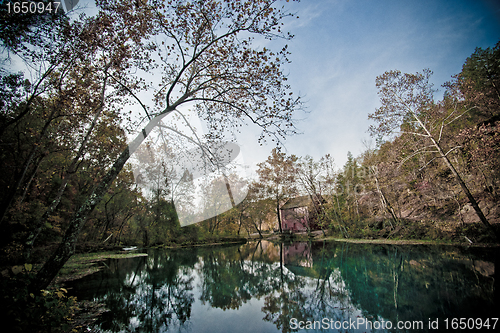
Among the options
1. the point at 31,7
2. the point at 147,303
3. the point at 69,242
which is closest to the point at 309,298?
the point at 147,303

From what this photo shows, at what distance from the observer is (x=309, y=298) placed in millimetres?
5559

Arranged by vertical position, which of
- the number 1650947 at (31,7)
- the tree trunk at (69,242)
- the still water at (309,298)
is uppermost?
the number 1650947 at (31,7)

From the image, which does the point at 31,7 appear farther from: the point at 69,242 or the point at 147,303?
the point at 147,303

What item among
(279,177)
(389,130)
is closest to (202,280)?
(389,130)

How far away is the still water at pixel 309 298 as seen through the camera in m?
4.06

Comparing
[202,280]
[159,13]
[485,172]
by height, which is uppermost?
[159,13]

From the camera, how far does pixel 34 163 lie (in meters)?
11.8

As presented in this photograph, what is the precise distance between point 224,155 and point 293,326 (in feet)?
A: 17.2

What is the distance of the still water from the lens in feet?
13.3

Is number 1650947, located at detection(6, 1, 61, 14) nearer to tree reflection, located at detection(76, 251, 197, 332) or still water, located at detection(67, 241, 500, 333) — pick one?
still water, located at detection(67, 241, 500, 333)

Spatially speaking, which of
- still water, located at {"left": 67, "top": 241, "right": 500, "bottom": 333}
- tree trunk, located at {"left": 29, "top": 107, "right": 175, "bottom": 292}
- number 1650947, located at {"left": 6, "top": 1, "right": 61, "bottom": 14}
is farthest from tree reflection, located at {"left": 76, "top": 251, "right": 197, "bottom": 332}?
number 1650947, located at {"left": 6, "top": 1, "right": 61, "bottom": 14}

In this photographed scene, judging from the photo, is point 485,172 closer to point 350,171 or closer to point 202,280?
point 202,280

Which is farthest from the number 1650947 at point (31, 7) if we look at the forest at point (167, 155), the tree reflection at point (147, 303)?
the tree reflection at point (147, 303)

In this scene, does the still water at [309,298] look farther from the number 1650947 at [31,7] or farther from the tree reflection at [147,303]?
the number 1650947 at [31,7]
